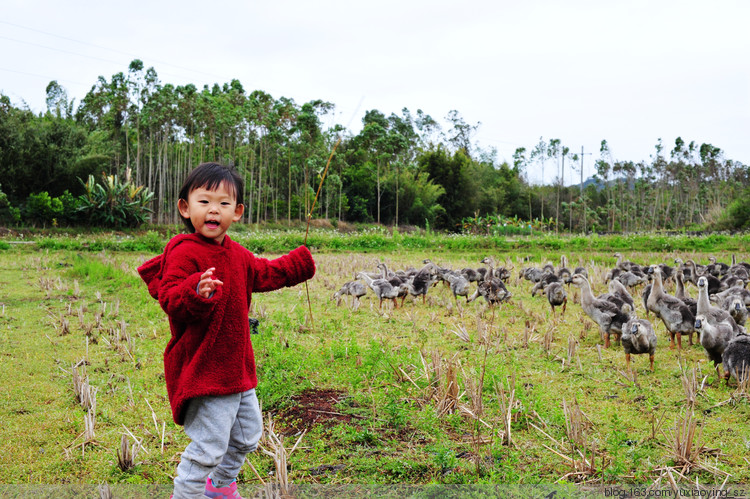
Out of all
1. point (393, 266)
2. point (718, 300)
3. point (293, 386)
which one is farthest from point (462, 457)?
point (393, 266)

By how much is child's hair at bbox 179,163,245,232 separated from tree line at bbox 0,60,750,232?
2274 centimetres

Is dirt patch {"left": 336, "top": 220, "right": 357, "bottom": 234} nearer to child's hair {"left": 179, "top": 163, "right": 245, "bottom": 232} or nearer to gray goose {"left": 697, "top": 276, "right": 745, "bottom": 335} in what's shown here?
gray goose {"left": 697, "top": 276, "right": 745, "bottom": 335}

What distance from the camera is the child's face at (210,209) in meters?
2.79

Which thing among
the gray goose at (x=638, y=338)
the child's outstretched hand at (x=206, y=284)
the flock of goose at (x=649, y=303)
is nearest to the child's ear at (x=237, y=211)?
the child's outstretched hand at (x=206, y=284)

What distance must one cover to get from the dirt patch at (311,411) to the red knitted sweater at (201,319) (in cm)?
147

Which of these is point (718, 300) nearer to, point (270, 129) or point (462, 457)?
point (462, 457)

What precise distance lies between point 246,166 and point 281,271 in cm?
4140

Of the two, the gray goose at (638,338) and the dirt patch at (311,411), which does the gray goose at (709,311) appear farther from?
the dirt patch at (311,411)

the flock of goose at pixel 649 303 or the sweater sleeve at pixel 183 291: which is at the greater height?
the sweater sleeve at pixel 183 291

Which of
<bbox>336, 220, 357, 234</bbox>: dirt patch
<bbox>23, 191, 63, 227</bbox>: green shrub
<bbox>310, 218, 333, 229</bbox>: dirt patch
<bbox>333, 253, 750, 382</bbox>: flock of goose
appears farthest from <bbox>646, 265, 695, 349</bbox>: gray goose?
<bbox>310, 218, 333, 229</bbox>: dirt patch

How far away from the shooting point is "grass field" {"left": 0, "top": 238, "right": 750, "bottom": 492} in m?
3.43

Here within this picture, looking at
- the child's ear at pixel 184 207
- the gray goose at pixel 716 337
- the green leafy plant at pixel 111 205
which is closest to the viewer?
the child's ear at pixel 184 207

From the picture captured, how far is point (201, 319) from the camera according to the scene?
2688mm

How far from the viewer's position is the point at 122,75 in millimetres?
34688
